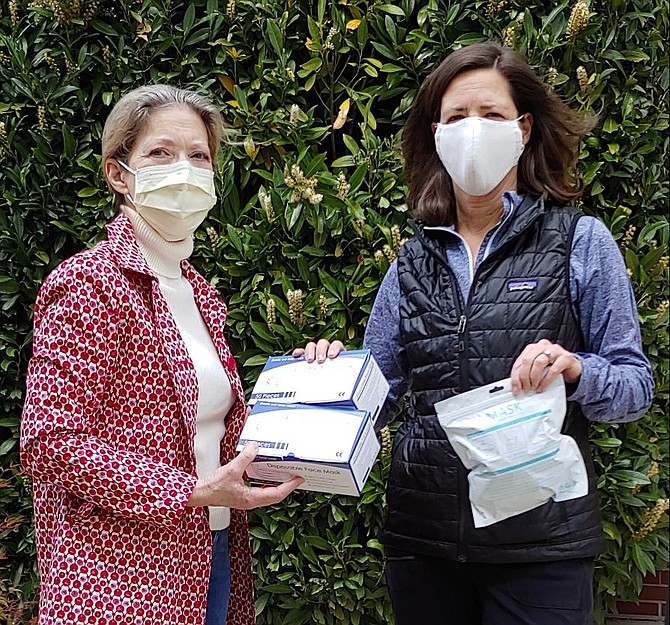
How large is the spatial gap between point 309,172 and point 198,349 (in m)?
1.26

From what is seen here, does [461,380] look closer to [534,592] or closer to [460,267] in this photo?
[460,267]

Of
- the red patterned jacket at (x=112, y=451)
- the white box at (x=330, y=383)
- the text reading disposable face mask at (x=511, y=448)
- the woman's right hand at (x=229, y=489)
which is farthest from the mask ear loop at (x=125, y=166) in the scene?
the text reading disposable face mask at (x=511, y=448)

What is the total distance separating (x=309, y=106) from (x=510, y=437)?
198 cm

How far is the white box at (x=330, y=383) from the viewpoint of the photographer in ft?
5.54

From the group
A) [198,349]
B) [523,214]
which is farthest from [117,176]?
[523,214]

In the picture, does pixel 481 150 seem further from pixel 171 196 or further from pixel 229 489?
pixel 229 489

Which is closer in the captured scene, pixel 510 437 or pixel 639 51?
pixel 510 437

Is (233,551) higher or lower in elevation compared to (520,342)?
lower

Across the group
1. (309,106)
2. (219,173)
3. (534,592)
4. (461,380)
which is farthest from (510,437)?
(309,106)

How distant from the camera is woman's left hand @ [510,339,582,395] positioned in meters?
1.53

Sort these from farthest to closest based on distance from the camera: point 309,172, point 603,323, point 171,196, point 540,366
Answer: point 309,172 < point 171,196 < point 603,323 < point 540,366

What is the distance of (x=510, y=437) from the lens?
1.55 meters

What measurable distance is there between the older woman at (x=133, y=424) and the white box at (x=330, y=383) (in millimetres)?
111

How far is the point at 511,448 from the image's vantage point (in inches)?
60.9
